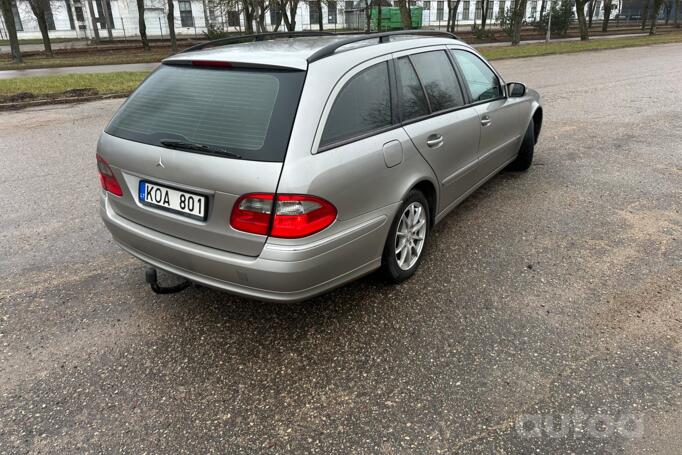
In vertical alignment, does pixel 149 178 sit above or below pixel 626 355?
above

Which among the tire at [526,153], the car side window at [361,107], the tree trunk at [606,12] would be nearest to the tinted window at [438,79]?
the car side window at [361,107]

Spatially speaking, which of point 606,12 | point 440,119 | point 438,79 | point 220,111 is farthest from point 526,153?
point 606,12

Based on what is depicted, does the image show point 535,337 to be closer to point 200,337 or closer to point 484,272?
point 484,272

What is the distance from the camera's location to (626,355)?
9.04 ft

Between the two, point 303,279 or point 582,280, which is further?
point 582,280

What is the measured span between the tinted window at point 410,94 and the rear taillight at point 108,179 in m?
1.86

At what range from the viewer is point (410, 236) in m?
3.45

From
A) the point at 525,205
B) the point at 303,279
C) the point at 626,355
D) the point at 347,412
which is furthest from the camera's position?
the point at 525,205

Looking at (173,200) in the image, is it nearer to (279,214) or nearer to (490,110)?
(279,214)

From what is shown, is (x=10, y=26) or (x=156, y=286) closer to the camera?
(x=156, y=286)

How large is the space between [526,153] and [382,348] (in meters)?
3.69

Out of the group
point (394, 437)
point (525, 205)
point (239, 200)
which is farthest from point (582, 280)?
point (239, 200)

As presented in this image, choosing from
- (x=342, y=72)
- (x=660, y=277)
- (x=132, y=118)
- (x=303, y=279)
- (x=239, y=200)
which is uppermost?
(x=342, y=72)

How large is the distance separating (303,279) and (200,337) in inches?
33.0
